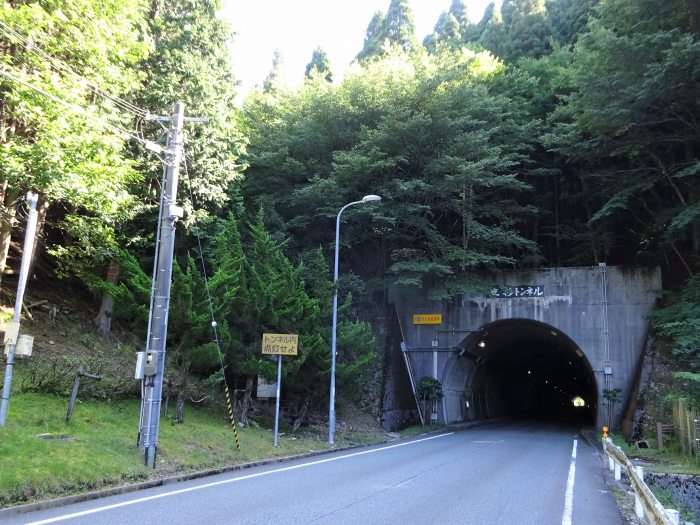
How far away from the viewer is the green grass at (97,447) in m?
8.48

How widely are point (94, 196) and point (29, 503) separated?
27.3 ft

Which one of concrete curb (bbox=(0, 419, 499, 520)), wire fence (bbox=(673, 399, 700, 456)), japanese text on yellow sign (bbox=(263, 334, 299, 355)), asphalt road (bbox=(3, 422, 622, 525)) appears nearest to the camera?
asphalt road (bbox=(3, 422, 622, 525))

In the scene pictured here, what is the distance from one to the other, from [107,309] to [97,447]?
8.73 metres

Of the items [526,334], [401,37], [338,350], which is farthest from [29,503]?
[401,37]

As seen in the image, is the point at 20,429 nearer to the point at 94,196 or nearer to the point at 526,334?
the point at 94,196

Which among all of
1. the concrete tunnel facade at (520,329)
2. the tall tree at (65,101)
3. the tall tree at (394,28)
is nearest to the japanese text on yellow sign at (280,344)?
the tall tree at (65,101)

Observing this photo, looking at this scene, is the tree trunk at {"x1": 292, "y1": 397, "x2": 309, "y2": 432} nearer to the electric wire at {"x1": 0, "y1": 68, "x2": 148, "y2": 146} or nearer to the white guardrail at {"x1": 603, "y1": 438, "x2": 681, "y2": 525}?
the white guardrail at {"x1": 603, "y1": 438, "x2": 681, "y2": 525}

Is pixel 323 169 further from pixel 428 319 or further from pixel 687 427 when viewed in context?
pixel 687 427

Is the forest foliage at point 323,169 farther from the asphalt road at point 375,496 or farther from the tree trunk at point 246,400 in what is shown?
the asphalt road at point 375,496

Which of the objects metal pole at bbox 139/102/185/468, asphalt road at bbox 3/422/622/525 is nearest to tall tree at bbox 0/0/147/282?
metal pole at bbox 139/102/185/468

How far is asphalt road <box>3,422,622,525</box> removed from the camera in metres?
7.44

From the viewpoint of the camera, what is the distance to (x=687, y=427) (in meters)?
17.4

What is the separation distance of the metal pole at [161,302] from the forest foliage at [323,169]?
3.42 feet

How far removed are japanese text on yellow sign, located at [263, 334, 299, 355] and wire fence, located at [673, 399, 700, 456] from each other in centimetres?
1168
